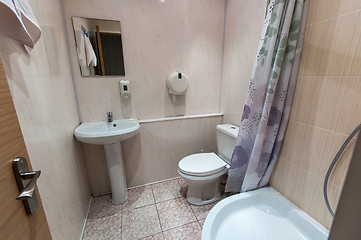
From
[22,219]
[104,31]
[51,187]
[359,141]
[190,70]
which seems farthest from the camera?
[190,70]

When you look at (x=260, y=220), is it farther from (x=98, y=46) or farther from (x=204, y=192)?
(x=98, y=46)

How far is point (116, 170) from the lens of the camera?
1570 millimetres

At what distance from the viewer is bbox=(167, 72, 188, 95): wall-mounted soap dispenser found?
5.54ft

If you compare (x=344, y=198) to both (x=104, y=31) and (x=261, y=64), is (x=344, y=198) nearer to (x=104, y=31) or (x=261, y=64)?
(x=261, y=64)

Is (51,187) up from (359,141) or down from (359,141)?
down

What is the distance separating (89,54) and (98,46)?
0.11 metres

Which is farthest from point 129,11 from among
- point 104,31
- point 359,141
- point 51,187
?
point 359,141

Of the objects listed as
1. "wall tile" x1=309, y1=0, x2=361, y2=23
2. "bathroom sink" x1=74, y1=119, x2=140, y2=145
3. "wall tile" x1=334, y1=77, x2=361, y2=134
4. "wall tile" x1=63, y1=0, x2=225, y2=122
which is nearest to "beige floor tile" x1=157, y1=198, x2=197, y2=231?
"bathroom sink" x1=74, y1=119, x2=140, y2=145

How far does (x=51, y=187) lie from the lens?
0.92 meters

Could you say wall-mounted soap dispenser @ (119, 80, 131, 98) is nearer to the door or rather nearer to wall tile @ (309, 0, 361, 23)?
the door

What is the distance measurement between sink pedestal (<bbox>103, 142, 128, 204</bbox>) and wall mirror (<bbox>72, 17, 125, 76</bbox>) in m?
0.75

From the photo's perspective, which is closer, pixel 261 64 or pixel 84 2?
pixel 261 64

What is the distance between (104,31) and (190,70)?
945 millimetres

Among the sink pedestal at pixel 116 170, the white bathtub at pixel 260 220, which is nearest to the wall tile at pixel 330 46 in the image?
the white bathtub at pixel 260 220
